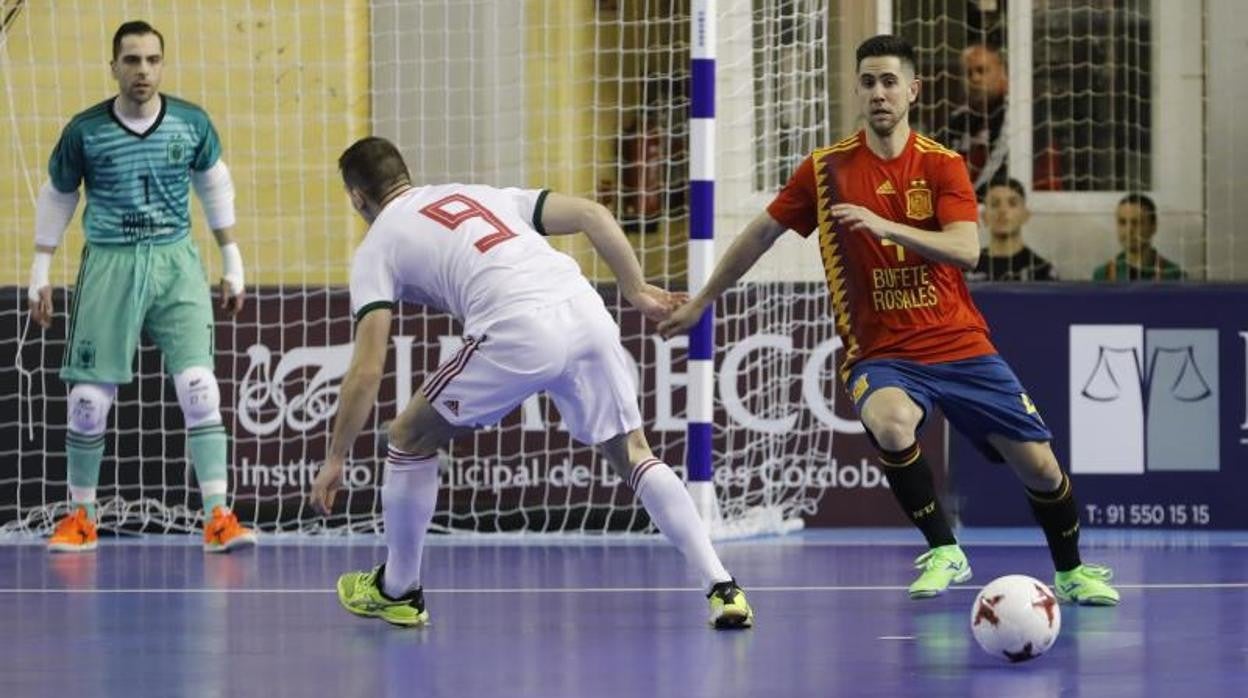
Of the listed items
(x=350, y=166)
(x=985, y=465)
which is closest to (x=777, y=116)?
(x=985, y=465)

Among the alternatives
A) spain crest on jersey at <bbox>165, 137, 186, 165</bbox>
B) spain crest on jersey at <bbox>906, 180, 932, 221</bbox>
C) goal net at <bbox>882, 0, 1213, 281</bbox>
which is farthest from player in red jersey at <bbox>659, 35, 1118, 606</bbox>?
goal net at <bbox>882, 0, 1213, 281</bbox>

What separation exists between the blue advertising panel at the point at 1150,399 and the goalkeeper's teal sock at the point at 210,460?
3795mm

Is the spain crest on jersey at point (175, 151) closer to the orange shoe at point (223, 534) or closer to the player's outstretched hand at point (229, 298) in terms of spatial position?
the player's outstretched hand at point (229, 298)

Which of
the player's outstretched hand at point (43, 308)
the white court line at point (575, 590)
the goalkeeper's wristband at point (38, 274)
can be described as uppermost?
the goalkeeper's wristband at point (38, 274)

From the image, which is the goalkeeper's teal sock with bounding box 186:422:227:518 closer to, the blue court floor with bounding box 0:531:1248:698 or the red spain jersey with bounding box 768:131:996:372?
the blue court floor with bounding box 0:531:1248:698

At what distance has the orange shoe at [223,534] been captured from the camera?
10.2m

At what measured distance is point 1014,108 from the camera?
1380 centimetres

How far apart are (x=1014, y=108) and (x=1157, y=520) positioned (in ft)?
11.2

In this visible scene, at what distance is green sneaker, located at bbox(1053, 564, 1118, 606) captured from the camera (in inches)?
318

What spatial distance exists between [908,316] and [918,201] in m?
0.40

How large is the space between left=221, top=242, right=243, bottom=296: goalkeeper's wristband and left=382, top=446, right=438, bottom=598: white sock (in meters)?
3.23

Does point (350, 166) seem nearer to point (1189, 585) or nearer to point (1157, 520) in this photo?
point (1189, 585)

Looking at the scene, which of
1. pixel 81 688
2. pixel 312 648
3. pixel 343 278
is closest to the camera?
pixel 81 688

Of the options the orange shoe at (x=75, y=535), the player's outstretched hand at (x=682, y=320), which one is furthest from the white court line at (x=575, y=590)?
the orange shoe at (x=75, y=535)
